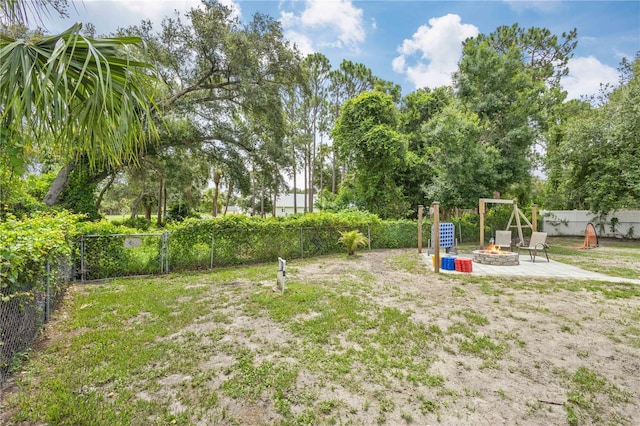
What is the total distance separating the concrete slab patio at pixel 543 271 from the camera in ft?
23.1

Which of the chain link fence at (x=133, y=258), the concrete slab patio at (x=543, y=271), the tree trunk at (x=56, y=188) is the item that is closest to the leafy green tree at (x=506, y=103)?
the concrete slab patio at (x=543, y=271)

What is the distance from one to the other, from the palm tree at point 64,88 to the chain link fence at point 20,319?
5.06 feet

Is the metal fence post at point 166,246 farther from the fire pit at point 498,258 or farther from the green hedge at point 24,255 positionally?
the fire pit at point 498,258

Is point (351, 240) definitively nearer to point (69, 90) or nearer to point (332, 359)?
point (332, 359)

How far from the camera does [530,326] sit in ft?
13.4

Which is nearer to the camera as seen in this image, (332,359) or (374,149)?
(332,359)

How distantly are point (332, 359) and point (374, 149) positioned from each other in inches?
578

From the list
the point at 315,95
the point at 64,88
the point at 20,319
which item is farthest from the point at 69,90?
the point at 315,95

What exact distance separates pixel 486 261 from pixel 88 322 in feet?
32.5

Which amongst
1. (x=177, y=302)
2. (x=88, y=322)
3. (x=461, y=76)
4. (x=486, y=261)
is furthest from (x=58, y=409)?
(x=461, y=76)

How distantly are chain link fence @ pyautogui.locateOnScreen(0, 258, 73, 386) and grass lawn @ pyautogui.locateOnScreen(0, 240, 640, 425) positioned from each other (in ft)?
0.49

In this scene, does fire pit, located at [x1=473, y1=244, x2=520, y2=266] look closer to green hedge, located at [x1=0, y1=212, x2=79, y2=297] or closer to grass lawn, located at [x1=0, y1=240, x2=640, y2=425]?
grass lawn, located at [x1=0, y1=240, x2=640, y2=425]

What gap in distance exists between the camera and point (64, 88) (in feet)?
5.97

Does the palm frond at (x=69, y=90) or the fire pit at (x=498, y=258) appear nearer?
the palm frond at (x=69, y=90)
